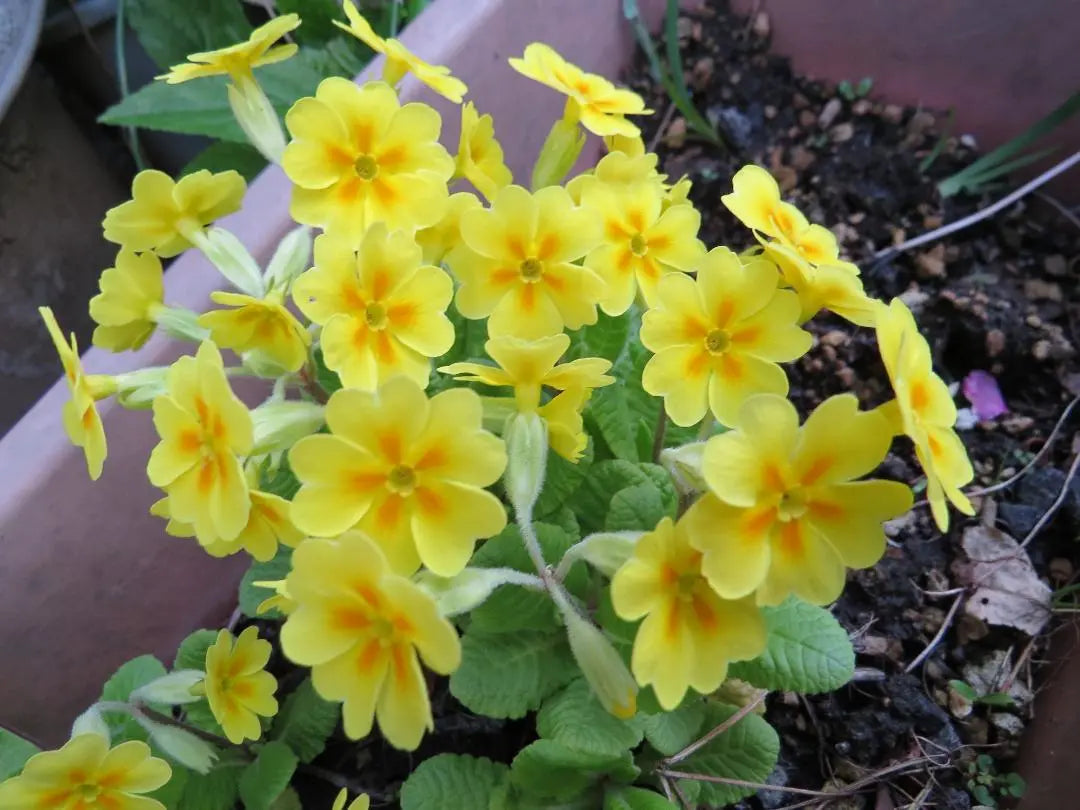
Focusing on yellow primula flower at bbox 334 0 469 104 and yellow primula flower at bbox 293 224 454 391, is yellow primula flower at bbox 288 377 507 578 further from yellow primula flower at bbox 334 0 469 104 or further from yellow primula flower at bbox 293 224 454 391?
yellow primula flower at bbox 334 0 469 104

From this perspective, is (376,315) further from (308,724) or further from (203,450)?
(308,724)

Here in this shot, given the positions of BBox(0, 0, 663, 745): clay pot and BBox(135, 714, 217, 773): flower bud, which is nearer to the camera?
BBox(135, 714, 217, 773): flower bud

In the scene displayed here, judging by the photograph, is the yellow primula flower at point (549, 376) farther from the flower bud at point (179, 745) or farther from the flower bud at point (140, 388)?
the flower bud at point (179, 745)

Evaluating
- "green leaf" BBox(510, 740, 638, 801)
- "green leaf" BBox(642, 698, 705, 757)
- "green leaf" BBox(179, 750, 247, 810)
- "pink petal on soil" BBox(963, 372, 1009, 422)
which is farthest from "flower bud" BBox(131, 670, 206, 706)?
"pink petal on soil" BBox(963, 372, 1009, 422)

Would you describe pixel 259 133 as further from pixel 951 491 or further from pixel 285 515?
pixel 951 491

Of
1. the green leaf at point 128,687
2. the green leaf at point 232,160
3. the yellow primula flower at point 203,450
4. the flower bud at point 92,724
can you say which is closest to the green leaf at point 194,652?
the green leaf at point 128,687

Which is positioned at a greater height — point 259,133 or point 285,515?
point 259,133

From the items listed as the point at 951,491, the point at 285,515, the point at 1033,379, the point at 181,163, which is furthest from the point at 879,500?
the point at 181,163

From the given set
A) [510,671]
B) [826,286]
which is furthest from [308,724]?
[826,286]
